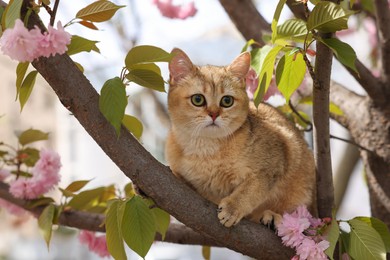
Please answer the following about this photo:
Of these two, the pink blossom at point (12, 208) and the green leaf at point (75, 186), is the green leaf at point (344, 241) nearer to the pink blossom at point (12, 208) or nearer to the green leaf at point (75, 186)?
the green leaf at point (75, 186)

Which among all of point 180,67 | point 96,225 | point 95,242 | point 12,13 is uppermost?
point 12,13

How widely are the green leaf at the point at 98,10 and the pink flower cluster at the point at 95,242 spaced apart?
3.06 feet

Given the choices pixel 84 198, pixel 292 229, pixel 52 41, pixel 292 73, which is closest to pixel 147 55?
pixel 52 41

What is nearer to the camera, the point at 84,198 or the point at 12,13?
the point at 12,13

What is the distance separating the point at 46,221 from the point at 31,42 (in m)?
0.72

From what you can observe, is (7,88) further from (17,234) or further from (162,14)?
(162,14)

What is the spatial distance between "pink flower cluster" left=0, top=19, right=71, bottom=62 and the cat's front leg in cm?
57

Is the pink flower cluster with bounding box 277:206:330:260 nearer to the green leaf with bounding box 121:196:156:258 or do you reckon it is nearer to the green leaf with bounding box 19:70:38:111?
the green leaf with bounding box 121:196:156:258

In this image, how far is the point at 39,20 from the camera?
116 cm

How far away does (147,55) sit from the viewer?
123cm

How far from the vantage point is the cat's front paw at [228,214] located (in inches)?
55.0

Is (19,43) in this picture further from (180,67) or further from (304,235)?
(304,235)

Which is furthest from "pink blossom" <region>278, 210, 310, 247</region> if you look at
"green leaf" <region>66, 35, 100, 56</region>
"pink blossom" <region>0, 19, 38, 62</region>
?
"pink blossom" <region>0, 19, 38, 62</region>

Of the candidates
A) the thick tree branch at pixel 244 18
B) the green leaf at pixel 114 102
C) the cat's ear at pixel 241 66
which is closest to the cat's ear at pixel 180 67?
the cat's ear at pixel 241 66
